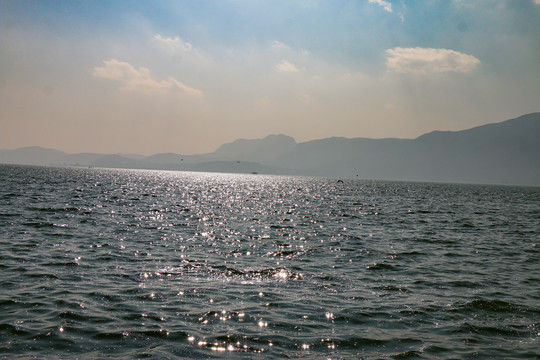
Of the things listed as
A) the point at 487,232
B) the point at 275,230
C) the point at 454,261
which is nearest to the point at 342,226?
the point at 275,230

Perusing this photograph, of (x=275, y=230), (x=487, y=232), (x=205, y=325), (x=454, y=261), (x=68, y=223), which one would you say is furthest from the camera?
(x=487, y=232)

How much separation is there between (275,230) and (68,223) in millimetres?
17096

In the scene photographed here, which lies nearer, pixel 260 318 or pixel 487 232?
pixel 260 318

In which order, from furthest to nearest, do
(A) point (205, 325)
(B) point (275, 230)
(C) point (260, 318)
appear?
(B) point (275, 230)
(C) point (260, 318)
(A) point (205, 325)

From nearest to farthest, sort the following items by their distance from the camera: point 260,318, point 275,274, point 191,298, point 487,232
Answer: point 260,318 < point 191,298 < point 275,274 < point 487,232

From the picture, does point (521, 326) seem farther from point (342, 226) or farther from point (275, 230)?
point (342, 226)

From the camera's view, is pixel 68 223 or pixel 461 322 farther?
pixel 68 223

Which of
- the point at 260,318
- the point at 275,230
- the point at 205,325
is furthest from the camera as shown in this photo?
the point at 275,230

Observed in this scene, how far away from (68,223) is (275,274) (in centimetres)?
2157

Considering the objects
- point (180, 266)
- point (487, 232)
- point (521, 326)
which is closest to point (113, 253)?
point (180, 266)

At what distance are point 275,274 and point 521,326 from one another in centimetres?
999

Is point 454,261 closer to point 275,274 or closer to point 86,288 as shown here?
point 275,274

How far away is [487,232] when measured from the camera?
1516 inches

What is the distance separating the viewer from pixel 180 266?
→ 66.1 ft
